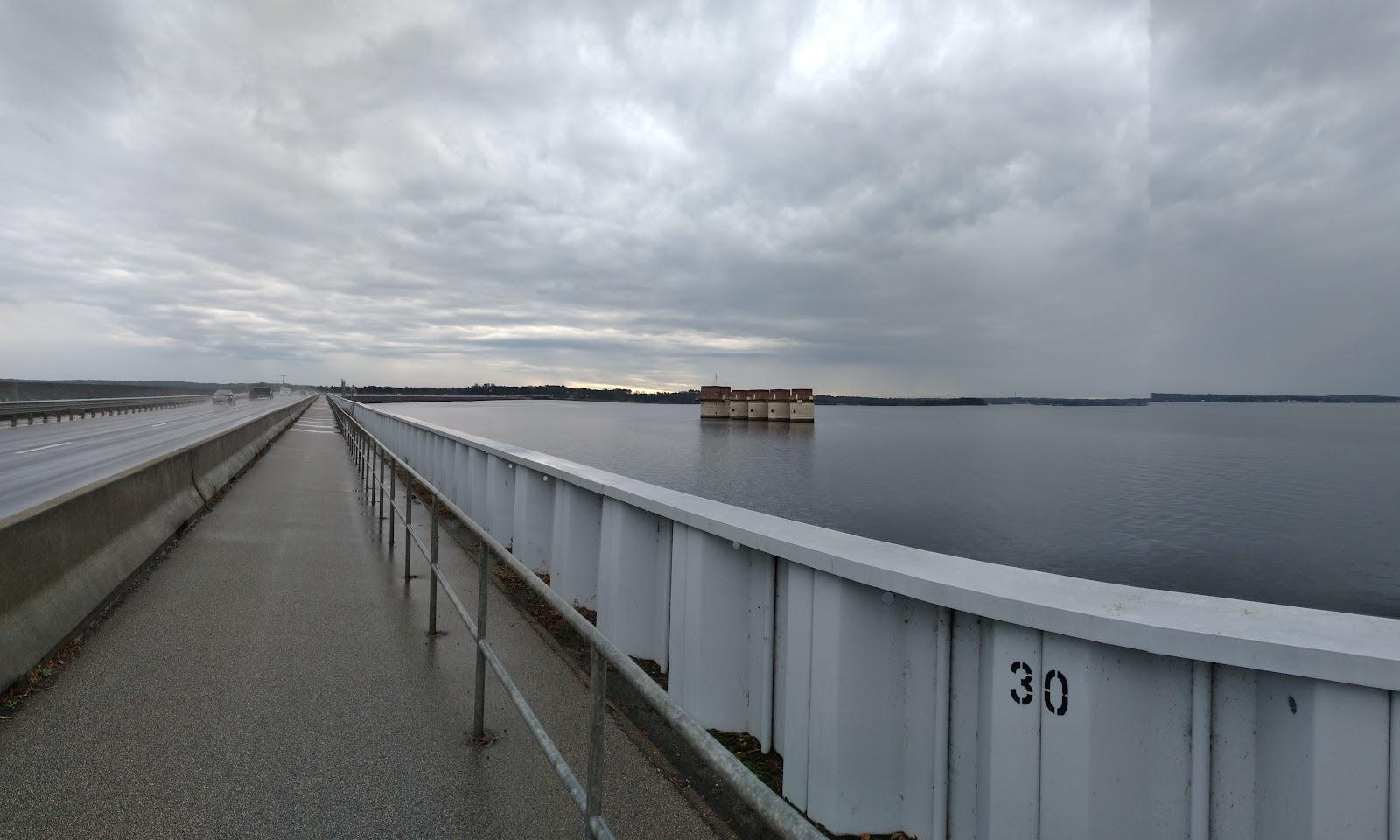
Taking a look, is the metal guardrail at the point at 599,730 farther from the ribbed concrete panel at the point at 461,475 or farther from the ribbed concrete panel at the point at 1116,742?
the ribbed concrete panel at the point at 461,475

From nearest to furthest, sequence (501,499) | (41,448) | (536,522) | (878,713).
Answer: (878,713)
(536,522)
(501,499)
(41,448)

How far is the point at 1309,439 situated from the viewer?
15462cm

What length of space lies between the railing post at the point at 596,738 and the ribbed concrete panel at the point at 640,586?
8.79 ft

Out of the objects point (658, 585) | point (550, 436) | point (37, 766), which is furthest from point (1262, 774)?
point (550, 436)

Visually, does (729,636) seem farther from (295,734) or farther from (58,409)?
(58,409)

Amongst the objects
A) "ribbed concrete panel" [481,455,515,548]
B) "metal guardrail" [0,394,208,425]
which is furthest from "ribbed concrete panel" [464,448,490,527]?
"metal guardrail" [0,394,208,425]

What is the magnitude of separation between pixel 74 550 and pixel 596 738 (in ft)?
17.9

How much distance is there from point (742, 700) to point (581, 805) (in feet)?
6.18

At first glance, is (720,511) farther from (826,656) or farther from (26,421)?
(26,421)

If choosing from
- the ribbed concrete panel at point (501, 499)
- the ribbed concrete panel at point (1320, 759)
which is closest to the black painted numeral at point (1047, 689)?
the ribbed concrete panel at point (1320, 759)

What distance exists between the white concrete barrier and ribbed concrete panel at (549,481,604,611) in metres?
1.83

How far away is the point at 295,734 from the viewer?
411cm

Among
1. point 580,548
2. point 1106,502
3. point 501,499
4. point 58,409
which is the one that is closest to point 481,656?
point 580,548

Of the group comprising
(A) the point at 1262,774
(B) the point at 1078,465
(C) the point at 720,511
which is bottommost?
(B) the point at 1078,465
